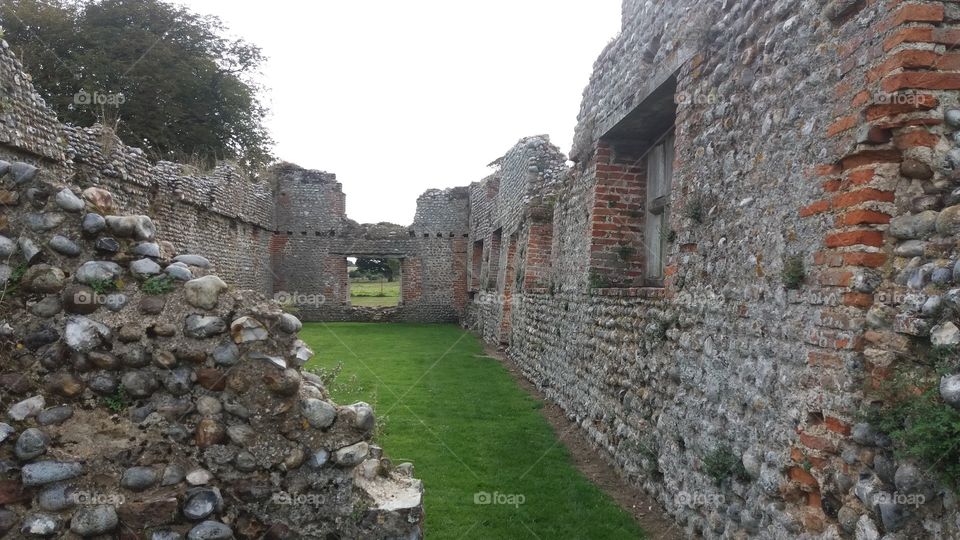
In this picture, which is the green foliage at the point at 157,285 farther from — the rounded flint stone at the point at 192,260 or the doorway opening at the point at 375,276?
the doorway opening at the point at 375,276

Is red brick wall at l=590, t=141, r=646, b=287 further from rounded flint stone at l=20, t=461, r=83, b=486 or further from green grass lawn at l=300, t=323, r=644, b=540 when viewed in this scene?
rounded flint stone at l=20, t=461, r=83, b=486

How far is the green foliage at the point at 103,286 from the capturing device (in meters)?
2.88

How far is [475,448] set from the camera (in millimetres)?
6727

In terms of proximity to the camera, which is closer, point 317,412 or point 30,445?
point 30,445

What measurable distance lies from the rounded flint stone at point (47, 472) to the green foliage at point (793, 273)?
3814mm

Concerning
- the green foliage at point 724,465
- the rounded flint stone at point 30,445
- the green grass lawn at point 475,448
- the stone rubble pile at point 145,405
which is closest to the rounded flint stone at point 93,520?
the stone rubble pile at point 145,405

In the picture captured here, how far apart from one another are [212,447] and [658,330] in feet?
12.5

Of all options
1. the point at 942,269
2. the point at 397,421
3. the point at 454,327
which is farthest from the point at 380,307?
the point at 942,269

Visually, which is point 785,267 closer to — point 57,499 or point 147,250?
point 147,250

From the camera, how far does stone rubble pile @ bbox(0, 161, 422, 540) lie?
2703 millimetres

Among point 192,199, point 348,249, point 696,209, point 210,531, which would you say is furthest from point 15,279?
point 348,249

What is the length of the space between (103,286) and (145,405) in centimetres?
64

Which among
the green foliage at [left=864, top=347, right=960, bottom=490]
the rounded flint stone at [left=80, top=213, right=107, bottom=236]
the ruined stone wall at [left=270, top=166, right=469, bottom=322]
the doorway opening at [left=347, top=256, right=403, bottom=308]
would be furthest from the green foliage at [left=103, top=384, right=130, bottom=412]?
the doorway opening at [left=347, top=256, right=403, bottom=308]

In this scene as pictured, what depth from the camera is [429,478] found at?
5.74 m
